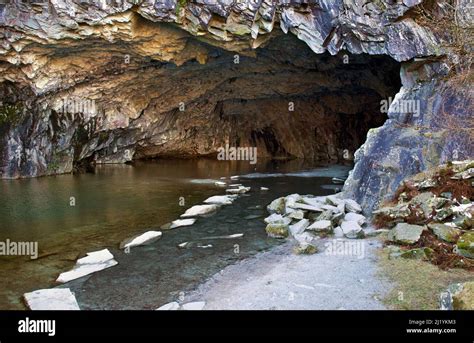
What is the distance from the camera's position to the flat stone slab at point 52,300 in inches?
332

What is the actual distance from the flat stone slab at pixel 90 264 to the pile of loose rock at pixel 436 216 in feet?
25.9

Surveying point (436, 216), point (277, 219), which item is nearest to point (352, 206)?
point (277, 219)

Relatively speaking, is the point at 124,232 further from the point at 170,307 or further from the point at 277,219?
the point at 170,307

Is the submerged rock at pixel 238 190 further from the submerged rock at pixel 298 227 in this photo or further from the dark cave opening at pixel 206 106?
the submerged rock at pixel 298 227

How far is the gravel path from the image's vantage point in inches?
325

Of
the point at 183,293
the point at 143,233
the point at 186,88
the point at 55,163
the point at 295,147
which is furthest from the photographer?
the point at 295,147

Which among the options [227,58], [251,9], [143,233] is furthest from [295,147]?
[143,233]

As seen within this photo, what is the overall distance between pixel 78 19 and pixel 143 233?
514 inches

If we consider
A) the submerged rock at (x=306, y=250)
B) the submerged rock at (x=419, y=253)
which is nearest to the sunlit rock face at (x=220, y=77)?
the submerged rock at (x=306, y=250)

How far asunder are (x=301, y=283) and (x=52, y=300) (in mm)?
5564

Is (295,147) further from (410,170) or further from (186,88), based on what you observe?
(410,170)

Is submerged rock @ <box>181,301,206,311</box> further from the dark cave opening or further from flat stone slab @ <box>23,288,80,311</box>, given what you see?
the dark cave opening

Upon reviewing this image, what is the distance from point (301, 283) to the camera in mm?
9383
